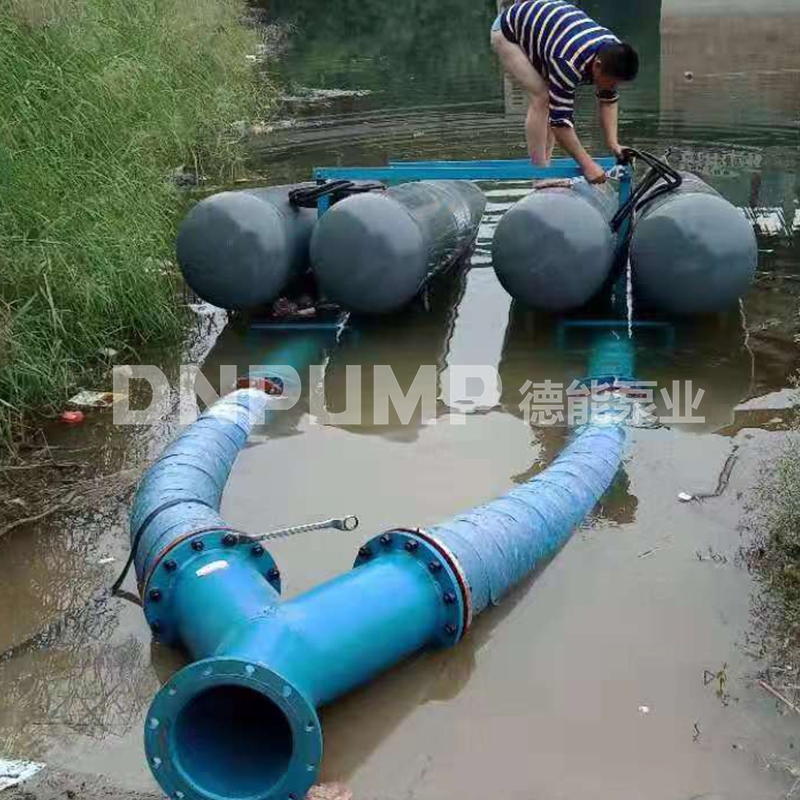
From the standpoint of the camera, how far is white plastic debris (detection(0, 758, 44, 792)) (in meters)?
3.02

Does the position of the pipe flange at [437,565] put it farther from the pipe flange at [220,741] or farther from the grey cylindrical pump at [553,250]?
the grey cylindrical pump at [553,250]

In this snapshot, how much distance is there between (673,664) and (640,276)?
305 centimetres

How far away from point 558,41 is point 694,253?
1.45m

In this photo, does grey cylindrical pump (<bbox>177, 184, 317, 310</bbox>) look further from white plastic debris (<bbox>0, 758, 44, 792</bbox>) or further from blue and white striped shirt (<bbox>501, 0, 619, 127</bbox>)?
white plastic debris (<bbox>0, 758, 44, 792</bbox>)

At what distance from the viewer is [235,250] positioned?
6258 mm

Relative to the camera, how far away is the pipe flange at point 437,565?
3.39 metres

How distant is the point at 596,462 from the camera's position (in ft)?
14.8

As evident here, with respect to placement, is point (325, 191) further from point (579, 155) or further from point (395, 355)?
point (579, 155)

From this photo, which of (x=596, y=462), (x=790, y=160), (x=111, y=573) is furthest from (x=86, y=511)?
(x=790, y=160)

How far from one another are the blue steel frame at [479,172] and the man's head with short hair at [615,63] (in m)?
0.74

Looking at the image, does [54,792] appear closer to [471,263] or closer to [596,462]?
[596,462]

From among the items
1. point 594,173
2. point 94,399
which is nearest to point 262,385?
point 94,399

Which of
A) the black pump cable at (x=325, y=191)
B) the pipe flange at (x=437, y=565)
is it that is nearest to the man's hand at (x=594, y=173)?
the black pump cable at (x=325, y=191)

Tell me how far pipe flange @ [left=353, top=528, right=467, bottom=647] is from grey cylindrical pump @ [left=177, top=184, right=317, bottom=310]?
3.20m
